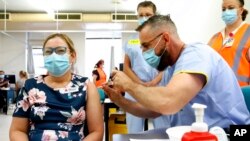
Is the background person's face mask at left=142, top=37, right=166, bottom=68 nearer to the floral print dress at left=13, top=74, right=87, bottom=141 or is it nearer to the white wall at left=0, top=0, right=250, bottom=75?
the floral print dress at left=13, top=74, right=87, bottom=141

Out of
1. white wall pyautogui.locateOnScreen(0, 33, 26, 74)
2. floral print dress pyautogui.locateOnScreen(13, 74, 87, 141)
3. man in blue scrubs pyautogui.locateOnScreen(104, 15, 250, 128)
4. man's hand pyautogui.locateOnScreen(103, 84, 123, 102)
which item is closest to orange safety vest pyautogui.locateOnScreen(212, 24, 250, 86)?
man in blue scrubs pyautogui.locateOnScreen(104, 15, 250, 128)

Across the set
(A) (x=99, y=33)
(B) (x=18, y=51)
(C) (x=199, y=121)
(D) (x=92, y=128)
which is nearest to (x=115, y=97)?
(D) (x=92, y=128)

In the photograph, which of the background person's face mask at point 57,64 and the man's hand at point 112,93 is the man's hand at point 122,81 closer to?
the man's hand at point 112,93

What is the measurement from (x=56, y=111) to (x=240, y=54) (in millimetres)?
1483

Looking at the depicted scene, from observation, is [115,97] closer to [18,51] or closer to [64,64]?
[64,64]

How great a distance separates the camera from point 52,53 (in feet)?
5.64

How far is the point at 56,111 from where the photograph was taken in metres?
1.55

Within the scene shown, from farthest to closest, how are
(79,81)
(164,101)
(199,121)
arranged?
(79,81)
(164,101)
(199,121)

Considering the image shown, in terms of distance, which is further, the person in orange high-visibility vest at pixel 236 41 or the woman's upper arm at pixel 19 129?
the person in orange high-visibility vest at pixel 236 41

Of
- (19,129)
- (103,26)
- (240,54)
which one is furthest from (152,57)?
(103,26)

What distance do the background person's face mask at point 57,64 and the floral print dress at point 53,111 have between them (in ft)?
0.36

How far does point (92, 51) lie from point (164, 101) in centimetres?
1018

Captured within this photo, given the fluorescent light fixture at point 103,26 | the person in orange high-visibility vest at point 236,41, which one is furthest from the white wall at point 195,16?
the fluorescent light fixture at point 103,26

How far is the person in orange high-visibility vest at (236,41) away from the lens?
2230 mm
